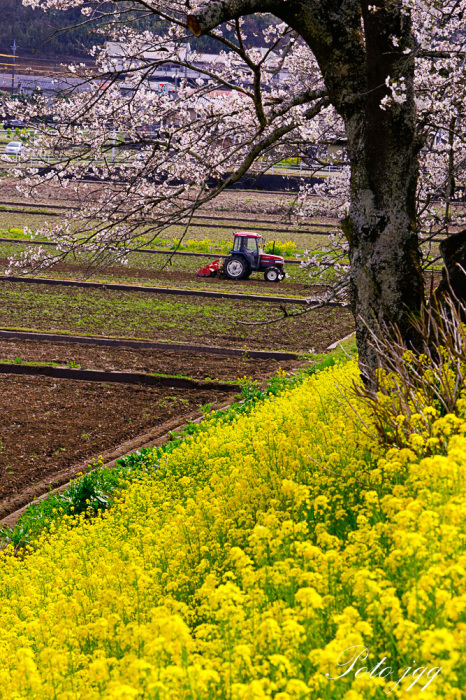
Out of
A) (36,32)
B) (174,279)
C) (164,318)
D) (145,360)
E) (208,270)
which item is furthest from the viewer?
(36,32)

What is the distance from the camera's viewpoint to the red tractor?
2475cm

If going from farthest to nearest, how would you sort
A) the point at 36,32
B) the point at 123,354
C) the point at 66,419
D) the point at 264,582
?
the point at 36,32, the point at 123,354, the point at 66,419, the point at 264,582

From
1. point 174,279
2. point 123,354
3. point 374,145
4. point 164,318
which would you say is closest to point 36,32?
point 174,279

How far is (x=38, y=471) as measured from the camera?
8.91 meters

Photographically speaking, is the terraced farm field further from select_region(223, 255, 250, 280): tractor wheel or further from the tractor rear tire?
select_region(223, 255, 250, 280): tractor wheel

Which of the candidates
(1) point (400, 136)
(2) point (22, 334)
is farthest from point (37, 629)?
(2) point (22, 334)

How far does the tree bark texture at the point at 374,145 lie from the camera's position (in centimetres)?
656

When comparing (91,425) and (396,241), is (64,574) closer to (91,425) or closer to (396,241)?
(396,241)

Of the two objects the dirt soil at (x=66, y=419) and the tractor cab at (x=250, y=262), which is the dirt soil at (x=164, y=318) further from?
the tractor cab at (x=250, y=262)

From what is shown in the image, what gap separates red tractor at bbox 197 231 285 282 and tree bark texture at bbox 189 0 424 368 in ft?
58.2

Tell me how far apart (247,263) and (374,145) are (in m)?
18.4

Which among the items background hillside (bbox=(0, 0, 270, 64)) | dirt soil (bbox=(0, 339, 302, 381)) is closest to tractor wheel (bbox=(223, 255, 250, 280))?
dirt soil (bbox=(0, 339, 302, 381))

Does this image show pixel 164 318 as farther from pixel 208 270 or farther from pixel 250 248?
pixel 250 248

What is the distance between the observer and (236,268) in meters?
25.2
